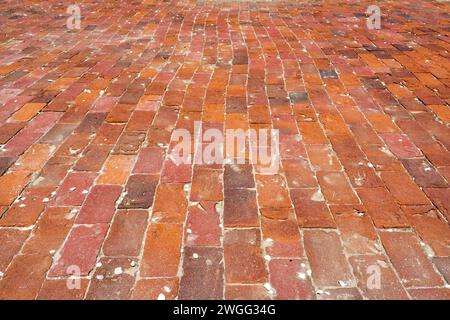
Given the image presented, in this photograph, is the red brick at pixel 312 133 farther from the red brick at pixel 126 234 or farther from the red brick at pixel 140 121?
the red brick at pixel 126 234

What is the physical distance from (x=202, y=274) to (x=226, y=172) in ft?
3.01

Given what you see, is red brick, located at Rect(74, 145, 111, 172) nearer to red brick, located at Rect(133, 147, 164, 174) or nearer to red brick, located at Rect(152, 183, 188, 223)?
red brick, located at Rect(133, 147, 164, 174)

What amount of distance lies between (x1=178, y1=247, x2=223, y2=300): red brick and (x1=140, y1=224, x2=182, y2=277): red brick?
72mm

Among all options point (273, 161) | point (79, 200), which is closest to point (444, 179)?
point (273, 161)

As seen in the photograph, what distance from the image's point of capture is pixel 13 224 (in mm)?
2156

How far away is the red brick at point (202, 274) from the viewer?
1.78 meters

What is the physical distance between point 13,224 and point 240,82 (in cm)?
267

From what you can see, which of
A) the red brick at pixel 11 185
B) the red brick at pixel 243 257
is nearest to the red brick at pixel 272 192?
the red brick at pixel 243 257

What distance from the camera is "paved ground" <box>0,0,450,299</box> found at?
188cm

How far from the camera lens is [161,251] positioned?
6.57ft

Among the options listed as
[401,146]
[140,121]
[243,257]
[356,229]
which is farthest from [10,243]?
[401,146]

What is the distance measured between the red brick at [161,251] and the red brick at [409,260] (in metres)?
1.26

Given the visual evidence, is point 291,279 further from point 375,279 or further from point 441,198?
point 441,198
